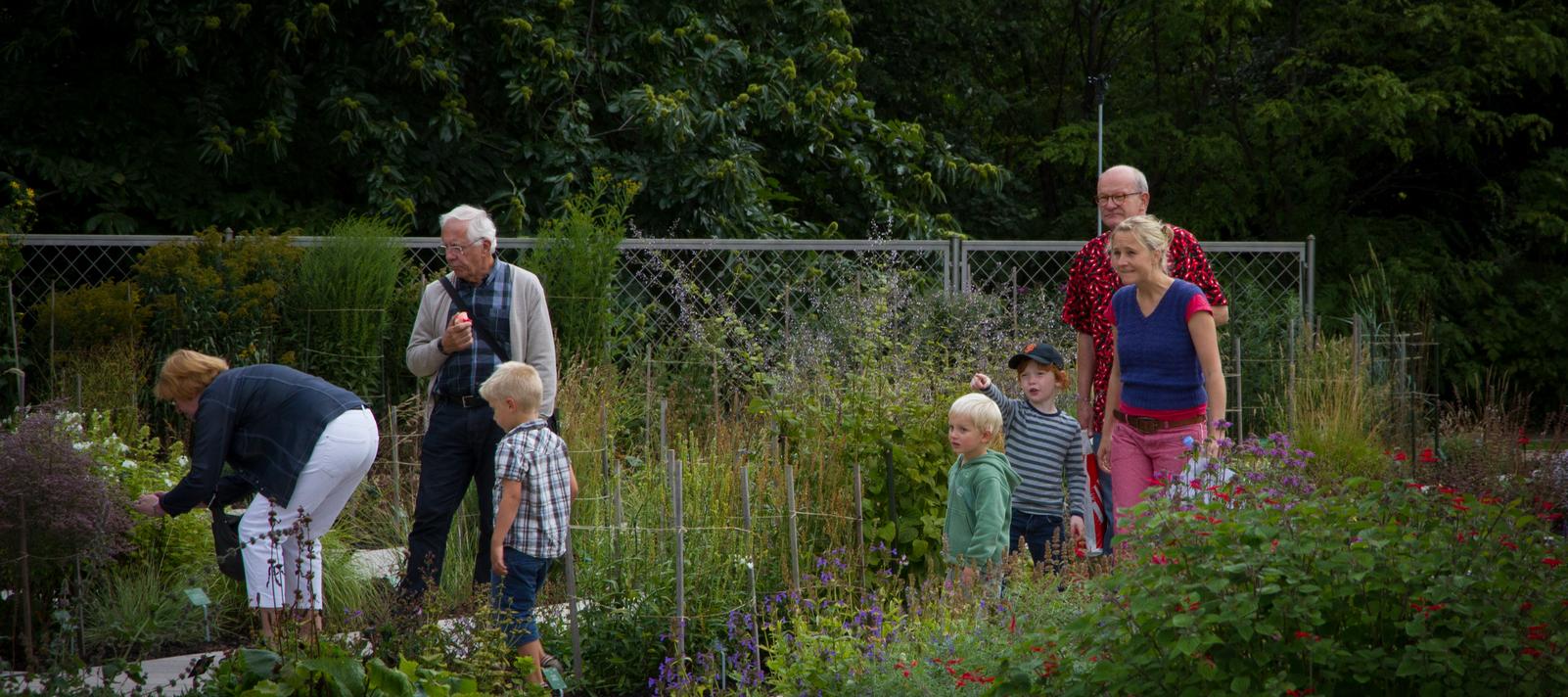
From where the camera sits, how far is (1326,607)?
3.04m

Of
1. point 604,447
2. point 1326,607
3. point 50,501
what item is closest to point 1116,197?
point 1326,607

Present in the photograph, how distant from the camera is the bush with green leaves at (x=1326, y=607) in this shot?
9.14 ft

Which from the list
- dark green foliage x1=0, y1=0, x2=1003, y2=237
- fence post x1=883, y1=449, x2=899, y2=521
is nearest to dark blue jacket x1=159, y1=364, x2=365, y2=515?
fence post x1=883, y1=449, x2=899, y2=521

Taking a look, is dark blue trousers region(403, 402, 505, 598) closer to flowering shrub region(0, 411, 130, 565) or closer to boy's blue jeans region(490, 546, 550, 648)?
boy's blue jeans region(490, 546, 550, 648)

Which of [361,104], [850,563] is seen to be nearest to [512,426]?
[850,563]

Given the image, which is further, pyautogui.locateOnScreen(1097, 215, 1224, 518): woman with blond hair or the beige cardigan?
the beige cardigan

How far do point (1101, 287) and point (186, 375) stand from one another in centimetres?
304

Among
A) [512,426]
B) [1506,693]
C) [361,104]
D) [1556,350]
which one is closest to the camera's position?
[1506,693]

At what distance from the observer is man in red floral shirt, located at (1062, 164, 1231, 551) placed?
4.78m

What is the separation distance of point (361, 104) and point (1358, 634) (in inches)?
325

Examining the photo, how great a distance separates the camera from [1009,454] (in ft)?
17.3

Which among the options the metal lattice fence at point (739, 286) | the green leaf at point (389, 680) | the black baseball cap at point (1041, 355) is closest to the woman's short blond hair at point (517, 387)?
the green leaf at point (389, 680)

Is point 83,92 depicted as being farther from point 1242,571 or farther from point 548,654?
point 1242,571

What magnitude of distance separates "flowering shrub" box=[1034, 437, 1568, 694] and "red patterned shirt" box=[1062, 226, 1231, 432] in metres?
1.68
